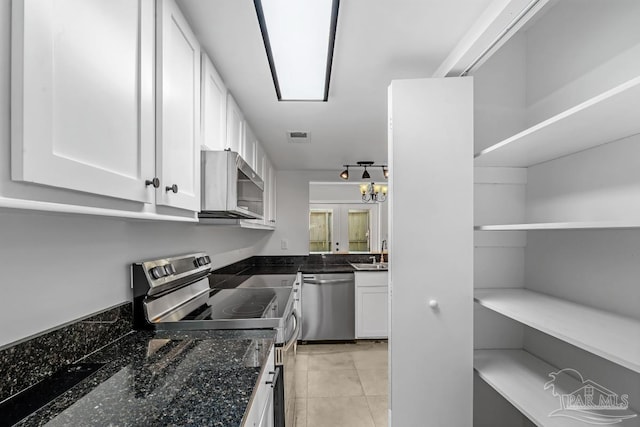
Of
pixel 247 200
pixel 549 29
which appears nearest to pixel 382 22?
pixel 549 29

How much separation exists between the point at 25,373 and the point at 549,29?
2.48 meters

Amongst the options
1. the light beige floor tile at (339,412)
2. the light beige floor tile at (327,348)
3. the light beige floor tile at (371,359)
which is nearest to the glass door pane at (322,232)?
the light beige floor tile at (327,348)

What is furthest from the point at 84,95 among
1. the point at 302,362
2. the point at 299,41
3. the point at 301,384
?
the point at 302,362

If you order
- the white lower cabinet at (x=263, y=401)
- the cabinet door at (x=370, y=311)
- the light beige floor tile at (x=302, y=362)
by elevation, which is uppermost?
the white lower cabinet at (x=263, y=401)

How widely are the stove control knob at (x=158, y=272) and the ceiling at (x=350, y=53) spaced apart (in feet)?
3.37

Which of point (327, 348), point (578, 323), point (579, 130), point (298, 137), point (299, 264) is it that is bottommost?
point (327, 348)

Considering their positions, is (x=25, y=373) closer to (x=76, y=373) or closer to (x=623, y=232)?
(x=76, y=373)

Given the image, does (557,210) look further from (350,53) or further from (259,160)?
(259,160)

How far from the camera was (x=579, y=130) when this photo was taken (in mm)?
1150

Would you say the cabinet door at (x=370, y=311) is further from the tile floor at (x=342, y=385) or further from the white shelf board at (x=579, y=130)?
the white shelf board at (x=579, y=130)

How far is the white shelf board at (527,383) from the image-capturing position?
115cm

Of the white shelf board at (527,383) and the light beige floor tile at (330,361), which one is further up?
the white shelf board at (527,383)

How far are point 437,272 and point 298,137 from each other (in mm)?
1735

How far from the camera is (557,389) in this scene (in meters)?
1.35
